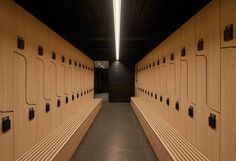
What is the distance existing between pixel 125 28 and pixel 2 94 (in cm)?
245

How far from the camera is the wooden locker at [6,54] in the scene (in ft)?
6.34

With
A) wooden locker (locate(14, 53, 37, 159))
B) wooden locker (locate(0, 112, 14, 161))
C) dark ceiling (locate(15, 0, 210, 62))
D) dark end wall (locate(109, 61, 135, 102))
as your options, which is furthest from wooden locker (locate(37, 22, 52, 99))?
dark end wall (locate(109, 61, 135, 102))

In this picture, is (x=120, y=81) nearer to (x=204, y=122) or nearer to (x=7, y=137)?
(x=204, y=122)

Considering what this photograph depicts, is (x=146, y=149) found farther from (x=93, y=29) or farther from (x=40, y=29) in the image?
(x=40, y=29)

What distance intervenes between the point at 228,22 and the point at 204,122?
3.73ft

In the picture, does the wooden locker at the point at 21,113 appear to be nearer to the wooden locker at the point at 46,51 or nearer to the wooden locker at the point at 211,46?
the wooden locker at the point at 46,51

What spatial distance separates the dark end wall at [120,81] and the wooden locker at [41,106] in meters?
7.76

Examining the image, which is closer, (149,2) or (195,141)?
(149,2)

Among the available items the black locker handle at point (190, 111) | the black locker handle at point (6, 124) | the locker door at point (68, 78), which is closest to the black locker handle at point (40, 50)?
the black locker handle at point (6, 124)

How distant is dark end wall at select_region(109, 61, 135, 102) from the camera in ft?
35.9

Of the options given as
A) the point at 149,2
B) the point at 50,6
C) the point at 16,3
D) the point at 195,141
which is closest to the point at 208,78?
the point at 195,141

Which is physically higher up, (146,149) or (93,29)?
(93,29)

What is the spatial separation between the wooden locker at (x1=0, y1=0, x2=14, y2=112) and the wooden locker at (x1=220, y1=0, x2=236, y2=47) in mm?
→ 2127

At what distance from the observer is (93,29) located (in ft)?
12.4
